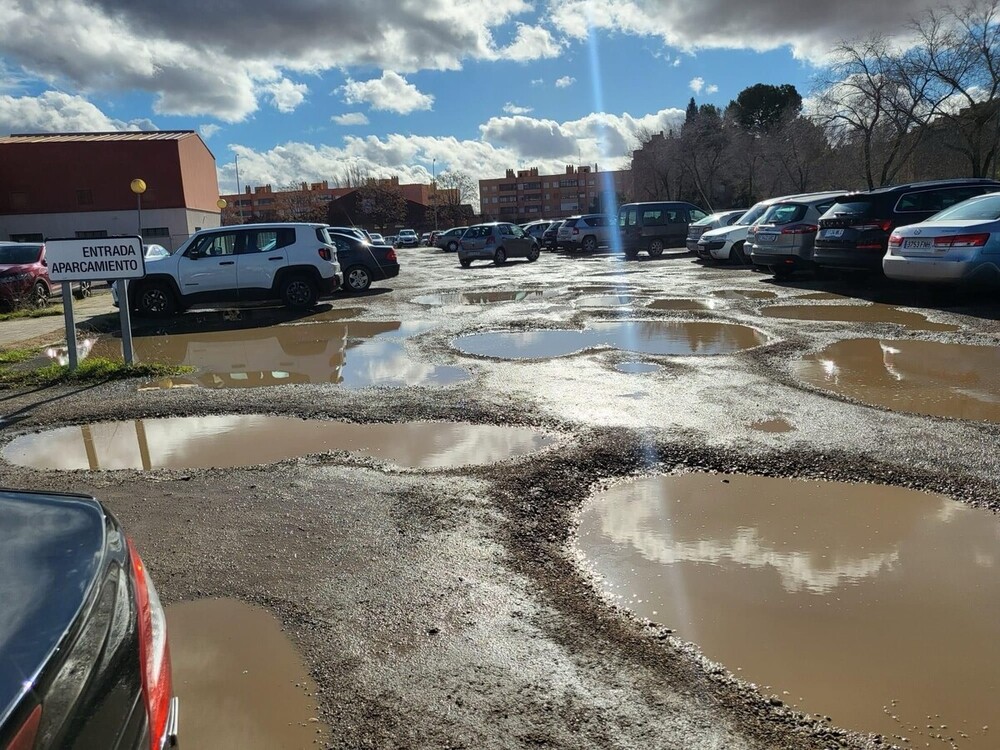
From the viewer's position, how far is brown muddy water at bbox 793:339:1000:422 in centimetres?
606

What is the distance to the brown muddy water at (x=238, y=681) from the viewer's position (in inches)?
97.1

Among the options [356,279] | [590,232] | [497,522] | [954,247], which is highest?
[590,232]

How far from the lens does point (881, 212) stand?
12.7 meters

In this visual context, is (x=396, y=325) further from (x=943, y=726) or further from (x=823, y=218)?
(x=943, y=726)

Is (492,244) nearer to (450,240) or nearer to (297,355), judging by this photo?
(450,240)

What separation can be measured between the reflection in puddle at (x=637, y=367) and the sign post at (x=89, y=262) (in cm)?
581

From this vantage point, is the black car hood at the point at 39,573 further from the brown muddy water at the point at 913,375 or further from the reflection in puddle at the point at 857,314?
the reflection in puddle at the point at 857,314

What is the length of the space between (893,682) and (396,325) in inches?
396

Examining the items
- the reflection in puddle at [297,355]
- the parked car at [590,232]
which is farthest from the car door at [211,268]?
the parked car at [590,232]

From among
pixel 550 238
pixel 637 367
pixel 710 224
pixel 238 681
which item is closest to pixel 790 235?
pixel 710 224

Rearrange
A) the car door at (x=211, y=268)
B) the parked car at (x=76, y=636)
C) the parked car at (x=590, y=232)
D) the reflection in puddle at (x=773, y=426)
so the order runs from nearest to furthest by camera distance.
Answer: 1. the parked car at (x=76, y=636)
2. the reflection in puddle at (x=773, y=426)
3. the car door at (x=211, y=268)
4. the parked car at (x=590, y=232)

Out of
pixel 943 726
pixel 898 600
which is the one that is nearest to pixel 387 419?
pixel 898 600

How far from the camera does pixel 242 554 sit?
374 centimetres

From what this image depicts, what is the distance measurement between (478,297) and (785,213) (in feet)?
23.0
